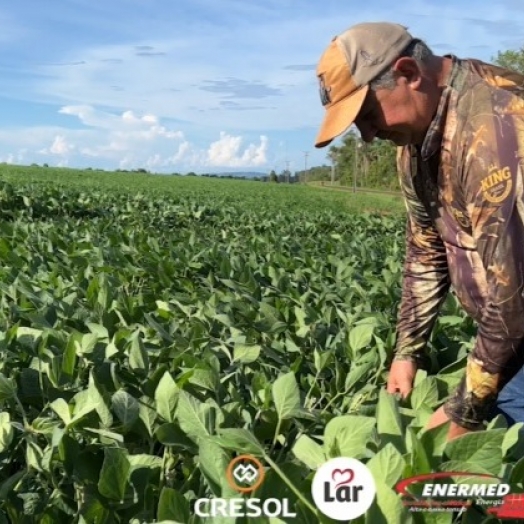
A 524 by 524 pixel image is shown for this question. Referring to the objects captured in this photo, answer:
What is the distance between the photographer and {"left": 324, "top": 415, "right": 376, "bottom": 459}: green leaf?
1.50m

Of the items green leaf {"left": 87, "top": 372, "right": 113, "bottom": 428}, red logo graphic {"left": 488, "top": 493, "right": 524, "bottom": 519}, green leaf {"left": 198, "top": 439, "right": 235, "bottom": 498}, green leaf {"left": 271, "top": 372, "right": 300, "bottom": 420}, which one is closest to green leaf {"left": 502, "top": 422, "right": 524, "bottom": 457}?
red logo graphic {"left": 488, "top": 493, "right": 524, "bottom": 519}

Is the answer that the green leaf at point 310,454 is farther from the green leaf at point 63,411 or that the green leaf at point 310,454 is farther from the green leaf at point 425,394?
the green leaf at point 425,394

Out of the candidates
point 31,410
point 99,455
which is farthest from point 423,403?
point 31,410

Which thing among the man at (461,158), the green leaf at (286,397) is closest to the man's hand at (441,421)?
the man at (461,158)

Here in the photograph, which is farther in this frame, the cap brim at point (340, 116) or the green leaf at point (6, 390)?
the cap brim at point (340, 116)

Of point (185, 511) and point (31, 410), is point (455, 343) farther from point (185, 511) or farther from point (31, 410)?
point (185, 511)

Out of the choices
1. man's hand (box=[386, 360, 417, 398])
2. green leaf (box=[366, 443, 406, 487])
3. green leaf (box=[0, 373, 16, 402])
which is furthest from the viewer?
man's hand (box=[386, 360, 417, 398])

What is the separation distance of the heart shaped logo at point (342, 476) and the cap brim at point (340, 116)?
3.61ft

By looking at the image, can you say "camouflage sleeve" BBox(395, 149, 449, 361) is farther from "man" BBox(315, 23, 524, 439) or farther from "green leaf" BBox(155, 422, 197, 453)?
"green leaf" BBox(155, 422, 197, 453)

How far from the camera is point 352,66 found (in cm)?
219

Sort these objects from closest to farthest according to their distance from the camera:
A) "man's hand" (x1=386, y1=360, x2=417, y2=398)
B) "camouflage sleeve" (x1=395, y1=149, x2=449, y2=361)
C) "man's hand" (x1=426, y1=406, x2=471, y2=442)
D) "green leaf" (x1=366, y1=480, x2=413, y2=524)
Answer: "green leaf" (x1=366, y1=480, x2=413, y2=524), "man's hand" (x1=426, y1=406, x2=471, y2=442), "man's hand" (x1=386, y1=360, x2=417, y2=398), "camouflage sleeve" (x1=395, y1=149, x2=449, y2=361)

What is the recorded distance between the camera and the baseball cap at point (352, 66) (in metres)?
2.17

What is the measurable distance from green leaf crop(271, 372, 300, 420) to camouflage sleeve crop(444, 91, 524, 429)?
1.58 feet

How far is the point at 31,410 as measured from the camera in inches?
80.7
